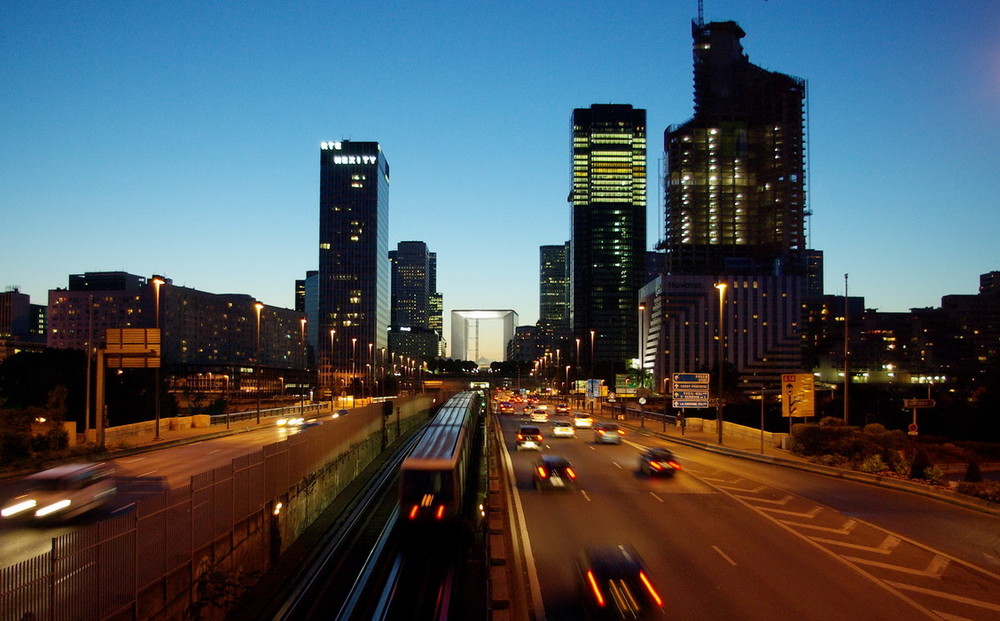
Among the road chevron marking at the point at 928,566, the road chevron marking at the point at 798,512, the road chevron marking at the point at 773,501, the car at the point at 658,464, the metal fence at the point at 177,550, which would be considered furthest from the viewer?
the car at the point at 658,464

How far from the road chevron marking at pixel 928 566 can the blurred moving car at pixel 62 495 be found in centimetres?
2094

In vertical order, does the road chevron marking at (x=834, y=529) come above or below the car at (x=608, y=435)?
above

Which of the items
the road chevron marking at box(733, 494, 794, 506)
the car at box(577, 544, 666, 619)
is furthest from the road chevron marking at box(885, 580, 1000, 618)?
the road chevron marking at box(733, 494, 794, 506)

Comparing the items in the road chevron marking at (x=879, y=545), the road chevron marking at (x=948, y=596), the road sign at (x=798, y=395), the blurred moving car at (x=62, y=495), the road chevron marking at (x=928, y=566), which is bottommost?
the road chevron marking at (x=879, y=545)

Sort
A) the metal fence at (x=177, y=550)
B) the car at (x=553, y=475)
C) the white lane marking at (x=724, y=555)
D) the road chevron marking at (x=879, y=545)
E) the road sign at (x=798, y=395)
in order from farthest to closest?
the road sign at (x=798, y=395) < the car at (x=553, y=475) < the road chevron marking at (x=879, y=545) < the white lane marking at (x=724, y=555) < the metal fence at (x=177, y=550)

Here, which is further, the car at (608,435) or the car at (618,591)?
the car at (608,435)

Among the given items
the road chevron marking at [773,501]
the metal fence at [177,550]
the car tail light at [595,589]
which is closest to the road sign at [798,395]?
the road chevron marking at [773,501]

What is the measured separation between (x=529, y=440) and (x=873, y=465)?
21.2 meters

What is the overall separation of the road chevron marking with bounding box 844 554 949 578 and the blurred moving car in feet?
68.7

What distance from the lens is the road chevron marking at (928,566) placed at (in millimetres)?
18906

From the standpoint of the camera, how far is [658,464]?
118ft

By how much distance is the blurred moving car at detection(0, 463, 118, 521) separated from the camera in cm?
2075

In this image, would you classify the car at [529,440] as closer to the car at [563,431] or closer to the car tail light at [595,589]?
the car at [563,431]

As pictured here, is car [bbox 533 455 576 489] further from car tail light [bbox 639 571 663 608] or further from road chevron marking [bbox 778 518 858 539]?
car tail light [bbox 639 571 663 608]
